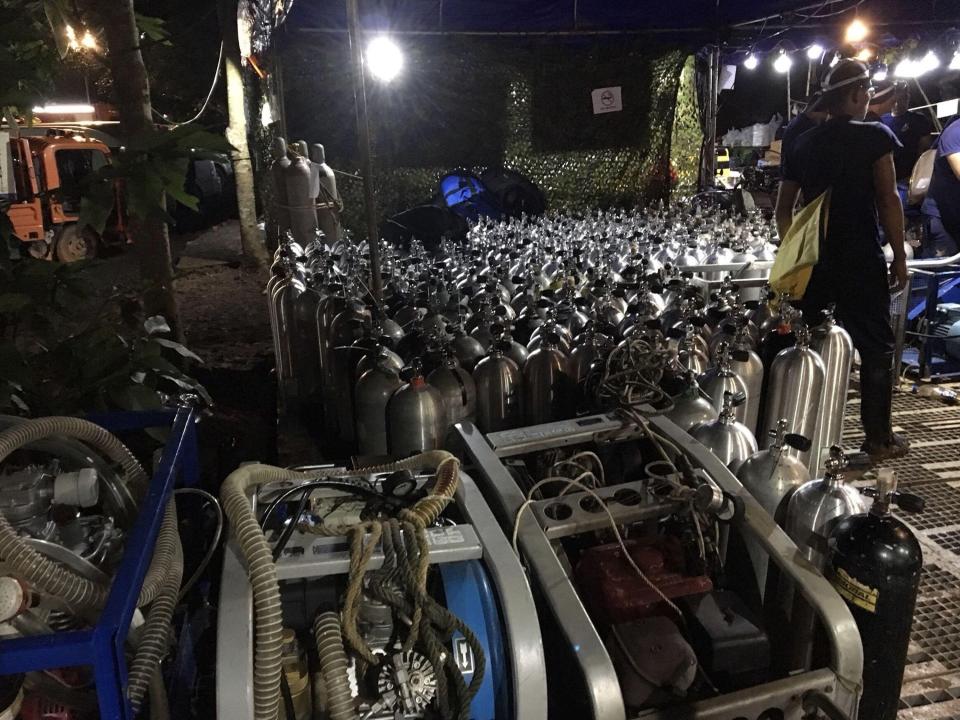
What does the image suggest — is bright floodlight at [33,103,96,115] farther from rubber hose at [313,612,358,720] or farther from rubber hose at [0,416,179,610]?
rubber hose at [313,612,358,720]

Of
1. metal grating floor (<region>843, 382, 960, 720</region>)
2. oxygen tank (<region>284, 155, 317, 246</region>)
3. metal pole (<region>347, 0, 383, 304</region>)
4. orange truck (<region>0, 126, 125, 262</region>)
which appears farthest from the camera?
orange truck (<region>0, 126, 125, 262</region>)

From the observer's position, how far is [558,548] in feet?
5.92

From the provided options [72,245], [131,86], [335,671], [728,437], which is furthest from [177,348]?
[72,245]

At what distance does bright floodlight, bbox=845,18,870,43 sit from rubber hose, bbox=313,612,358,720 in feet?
33.4

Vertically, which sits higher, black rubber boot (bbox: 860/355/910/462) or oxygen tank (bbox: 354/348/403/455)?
oxygen tank (bbox: 354/348/403/455)

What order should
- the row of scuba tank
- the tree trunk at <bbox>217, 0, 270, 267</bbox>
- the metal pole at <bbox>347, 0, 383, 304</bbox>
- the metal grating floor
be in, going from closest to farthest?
the metal grating floor → the row of scuba tank → the metal pole at <bbox>347, 0, 383, 304</bbox> → the tree trunk at <bbox>217, 0, 270, 267</bbox>

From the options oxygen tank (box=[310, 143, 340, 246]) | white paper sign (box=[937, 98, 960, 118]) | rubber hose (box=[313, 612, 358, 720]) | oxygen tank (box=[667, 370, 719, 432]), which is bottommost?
rubber hose (box=[313, 612, 358, 720])

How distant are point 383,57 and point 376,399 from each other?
7773 millimetres

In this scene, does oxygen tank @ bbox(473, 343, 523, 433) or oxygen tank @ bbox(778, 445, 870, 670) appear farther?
oxygen tank @ bbox(473, 343, 523, 433)

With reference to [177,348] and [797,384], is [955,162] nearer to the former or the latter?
[797,384]

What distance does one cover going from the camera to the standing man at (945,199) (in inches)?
222

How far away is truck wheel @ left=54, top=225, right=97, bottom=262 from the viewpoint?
11396 mm

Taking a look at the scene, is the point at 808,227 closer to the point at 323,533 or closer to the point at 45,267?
the point at 323,533

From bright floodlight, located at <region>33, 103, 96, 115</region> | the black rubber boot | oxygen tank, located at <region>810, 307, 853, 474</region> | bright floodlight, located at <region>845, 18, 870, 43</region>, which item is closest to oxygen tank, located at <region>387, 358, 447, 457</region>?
oxygen tank, located at <region>810, 307, 853, 474</region>
